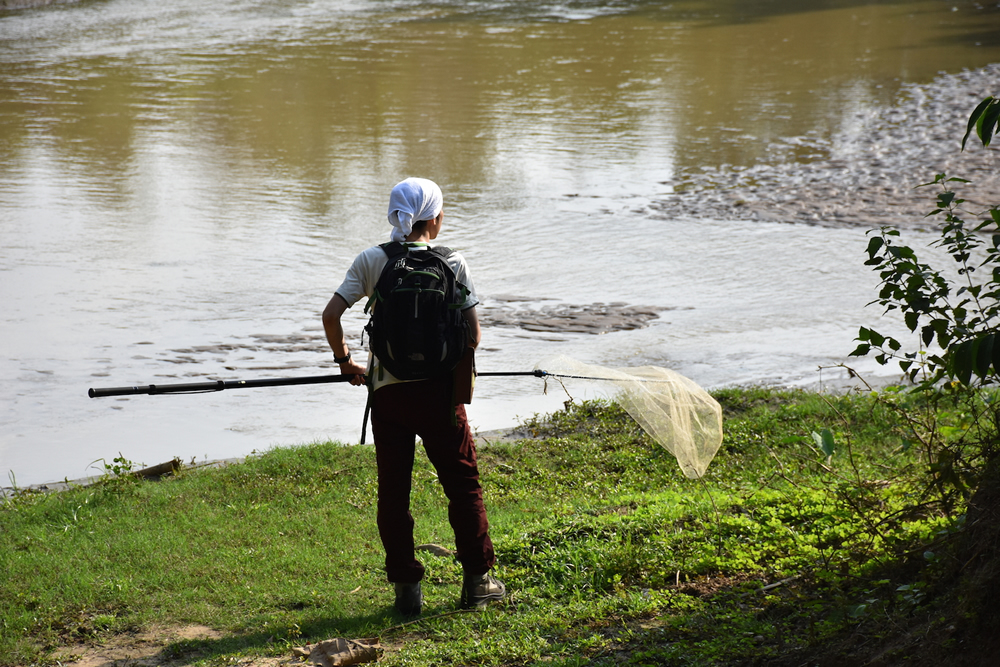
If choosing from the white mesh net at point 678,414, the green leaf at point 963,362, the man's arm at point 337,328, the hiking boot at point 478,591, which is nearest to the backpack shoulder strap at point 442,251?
the man's arm at point 337,328

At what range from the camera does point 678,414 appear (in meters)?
5.09

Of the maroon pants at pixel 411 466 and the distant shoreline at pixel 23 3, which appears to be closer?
the maroon pants at pixel 411 466

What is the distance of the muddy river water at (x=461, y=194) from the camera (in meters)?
8.03

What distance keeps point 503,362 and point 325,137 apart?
8.51m

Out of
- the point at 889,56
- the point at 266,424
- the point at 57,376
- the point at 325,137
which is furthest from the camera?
Result: the point at 889,56

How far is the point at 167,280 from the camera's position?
10.2 metres

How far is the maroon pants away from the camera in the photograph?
419cm

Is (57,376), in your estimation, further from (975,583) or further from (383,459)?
(975,583)

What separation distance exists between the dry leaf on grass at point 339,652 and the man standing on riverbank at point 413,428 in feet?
1.27

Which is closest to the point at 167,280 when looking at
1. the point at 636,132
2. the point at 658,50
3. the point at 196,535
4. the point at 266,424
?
the point at 266,424

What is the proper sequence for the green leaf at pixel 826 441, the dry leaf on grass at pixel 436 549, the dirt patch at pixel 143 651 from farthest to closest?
1. the dry leaf on grass at pixel 436 549
2. the dirt patch at pixel 143 651
3. the green leaf at pixel 826 441

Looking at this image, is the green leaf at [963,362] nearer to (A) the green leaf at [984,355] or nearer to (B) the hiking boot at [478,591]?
(A) the green leaf at [984,355]

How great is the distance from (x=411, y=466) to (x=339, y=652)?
81 cm

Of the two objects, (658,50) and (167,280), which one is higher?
(658,50)
